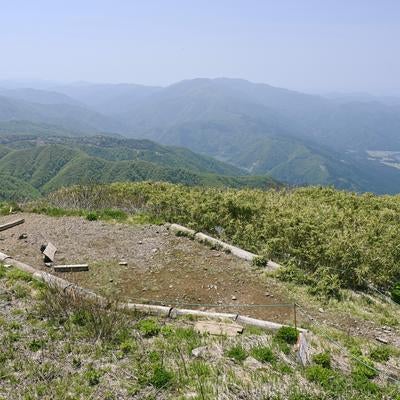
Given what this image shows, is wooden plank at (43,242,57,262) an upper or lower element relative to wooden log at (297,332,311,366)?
lower

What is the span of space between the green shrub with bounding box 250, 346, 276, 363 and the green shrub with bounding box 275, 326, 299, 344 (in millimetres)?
542

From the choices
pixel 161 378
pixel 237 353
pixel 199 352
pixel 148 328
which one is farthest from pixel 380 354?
pixel 148 328

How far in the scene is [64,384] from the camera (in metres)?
5.37

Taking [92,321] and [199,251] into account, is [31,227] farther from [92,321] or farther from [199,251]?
[92,321]

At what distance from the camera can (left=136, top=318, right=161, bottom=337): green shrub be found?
6811 mm

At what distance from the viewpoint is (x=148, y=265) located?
33.5 feet

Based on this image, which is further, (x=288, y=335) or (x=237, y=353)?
(x=288, y=335)

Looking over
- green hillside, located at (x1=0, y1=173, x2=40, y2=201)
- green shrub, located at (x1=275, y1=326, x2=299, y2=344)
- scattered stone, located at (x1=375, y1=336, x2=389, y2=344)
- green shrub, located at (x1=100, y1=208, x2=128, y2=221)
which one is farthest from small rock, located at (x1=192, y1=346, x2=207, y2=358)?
green hillside, located at (x1=0, y1=173, x2=40, y2=201)

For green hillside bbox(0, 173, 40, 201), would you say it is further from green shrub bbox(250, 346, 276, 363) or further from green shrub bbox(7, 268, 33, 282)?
green shrub bbox(250, 346, 276, 363)

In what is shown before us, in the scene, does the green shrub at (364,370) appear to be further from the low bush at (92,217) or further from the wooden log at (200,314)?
the low bush at (92,217)

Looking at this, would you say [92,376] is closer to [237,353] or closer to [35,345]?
[35,345]

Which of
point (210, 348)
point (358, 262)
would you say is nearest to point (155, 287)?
point (210, 348)

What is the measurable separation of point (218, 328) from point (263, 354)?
4.08ft

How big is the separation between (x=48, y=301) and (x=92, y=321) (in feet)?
3.93
